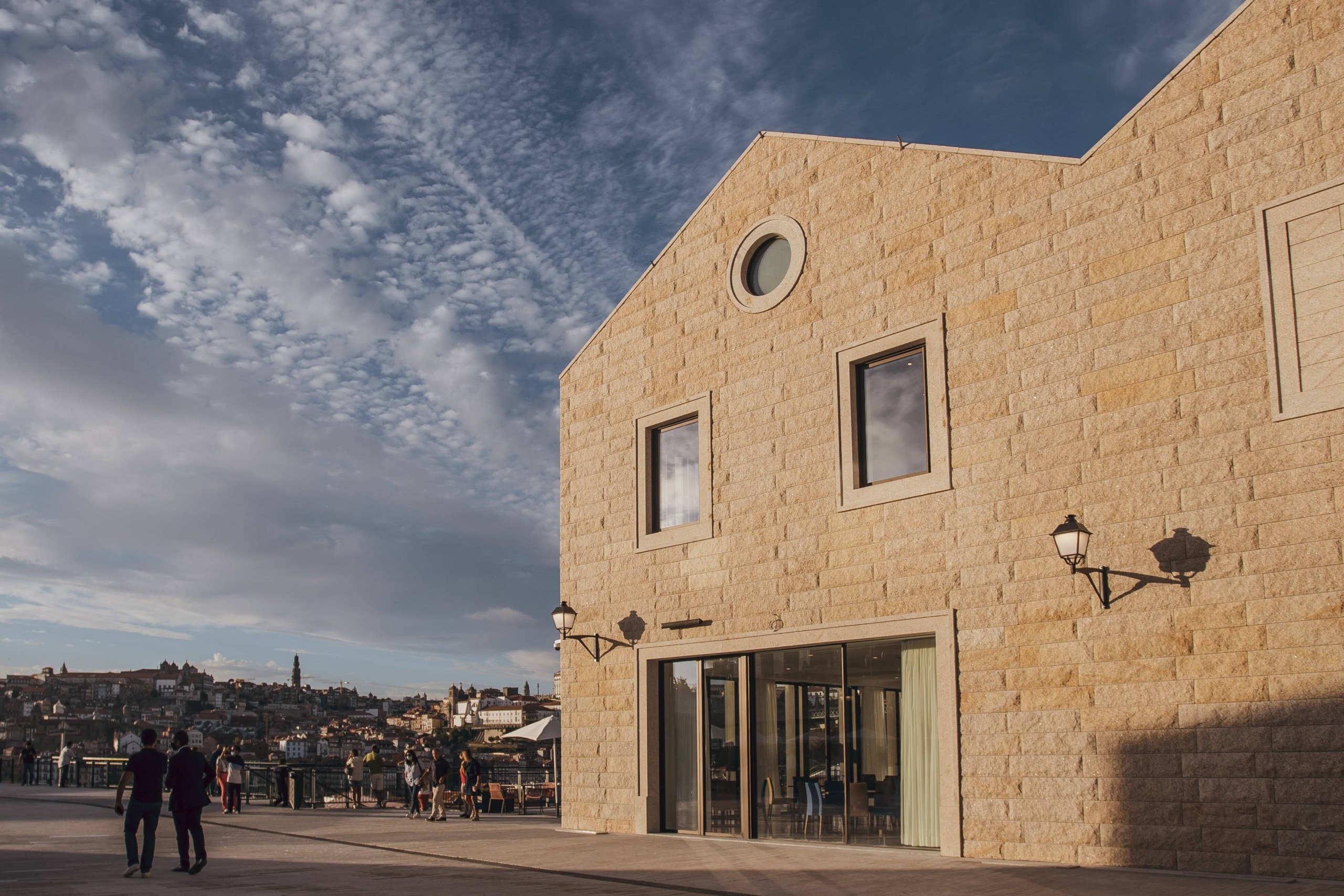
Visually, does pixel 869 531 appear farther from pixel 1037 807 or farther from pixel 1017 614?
pixel 1037 807

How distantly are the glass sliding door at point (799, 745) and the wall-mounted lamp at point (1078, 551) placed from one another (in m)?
3.68

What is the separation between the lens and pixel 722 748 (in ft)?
53.5

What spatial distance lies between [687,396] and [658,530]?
2052 mm

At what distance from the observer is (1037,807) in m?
12.2

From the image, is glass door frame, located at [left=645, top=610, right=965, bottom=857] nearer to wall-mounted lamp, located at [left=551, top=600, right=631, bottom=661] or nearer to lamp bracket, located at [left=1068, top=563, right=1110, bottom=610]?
wall-mounted lamp, located at [left=551, top=600, right=631, bottom=661]

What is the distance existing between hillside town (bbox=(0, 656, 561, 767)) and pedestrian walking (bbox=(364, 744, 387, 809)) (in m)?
40.5

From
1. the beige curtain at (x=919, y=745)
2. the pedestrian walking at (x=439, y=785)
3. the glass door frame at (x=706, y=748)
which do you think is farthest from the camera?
the pedestrian walking at (x=439, y=785)

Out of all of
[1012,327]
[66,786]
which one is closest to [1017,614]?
[1012,327]

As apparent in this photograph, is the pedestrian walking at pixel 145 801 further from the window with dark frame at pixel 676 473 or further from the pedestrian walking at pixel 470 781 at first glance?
the pedestrian walking at pixel 470 781

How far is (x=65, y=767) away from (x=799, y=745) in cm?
2749

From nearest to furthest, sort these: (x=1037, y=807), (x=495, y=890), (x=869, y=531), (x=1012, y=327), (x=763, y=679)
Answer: (x=495, y=890)
(x=1037, y=807)
(x=1012, y=327)
(x=869, y=531)
(x=763, y=679)

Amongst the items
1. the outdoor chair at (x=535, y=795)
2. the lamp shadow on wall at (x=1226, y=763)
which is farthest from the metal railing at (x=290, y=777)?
the lamp shadow on wall at (x=1226, y=763)

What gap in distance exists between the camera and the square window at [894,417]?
45.1ft

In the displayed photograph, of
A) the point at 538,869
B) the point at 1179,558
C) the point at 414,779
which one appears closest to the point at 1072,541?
the point at 1179,558
